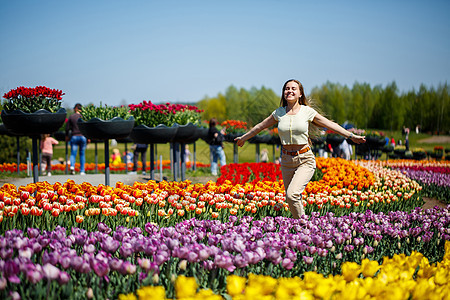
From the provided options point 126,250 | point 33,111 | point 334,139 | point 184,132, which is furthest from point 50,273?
point 334,139

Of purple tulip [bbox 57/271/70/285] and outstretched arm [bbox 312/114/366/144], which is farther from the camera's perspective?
outstretched arm [bbox 312/114/366/144]

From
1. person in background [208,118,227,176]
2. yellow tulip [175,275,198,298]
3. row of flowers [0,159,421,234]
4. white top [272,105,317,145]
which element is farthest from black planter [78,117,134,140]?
person in background [208,118,227,176]

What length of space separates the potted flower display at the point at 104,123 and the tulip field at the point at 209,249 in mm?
1935

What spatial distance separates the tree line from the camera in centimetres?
3506

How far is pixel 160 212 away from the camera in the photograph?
3857 millimetres

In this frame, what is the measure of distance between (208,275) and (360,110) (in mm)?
49054

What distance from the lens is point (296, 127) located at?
4480 millimetres

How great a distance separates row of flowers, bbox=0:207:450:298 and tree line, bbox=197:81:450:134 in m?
22.2

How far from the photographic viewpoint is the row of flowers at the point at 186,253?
223 centimetres

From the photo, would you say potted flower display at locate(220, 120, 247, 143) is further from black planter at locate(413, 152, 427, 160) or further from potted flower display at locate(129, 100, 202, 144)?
black planter at locate(413, 152, 427, 160)

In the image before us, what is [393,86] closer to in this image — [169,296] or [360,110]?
[360,110]

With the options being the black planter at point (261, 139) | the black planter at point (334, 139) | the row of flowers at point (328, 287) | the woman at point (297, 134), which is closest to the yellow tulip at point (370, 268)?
the row of flowers at point (328, 287)

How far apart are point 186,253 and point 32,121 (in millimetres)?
4271

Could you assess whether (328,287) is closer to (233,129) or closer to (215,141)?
(215,141)
